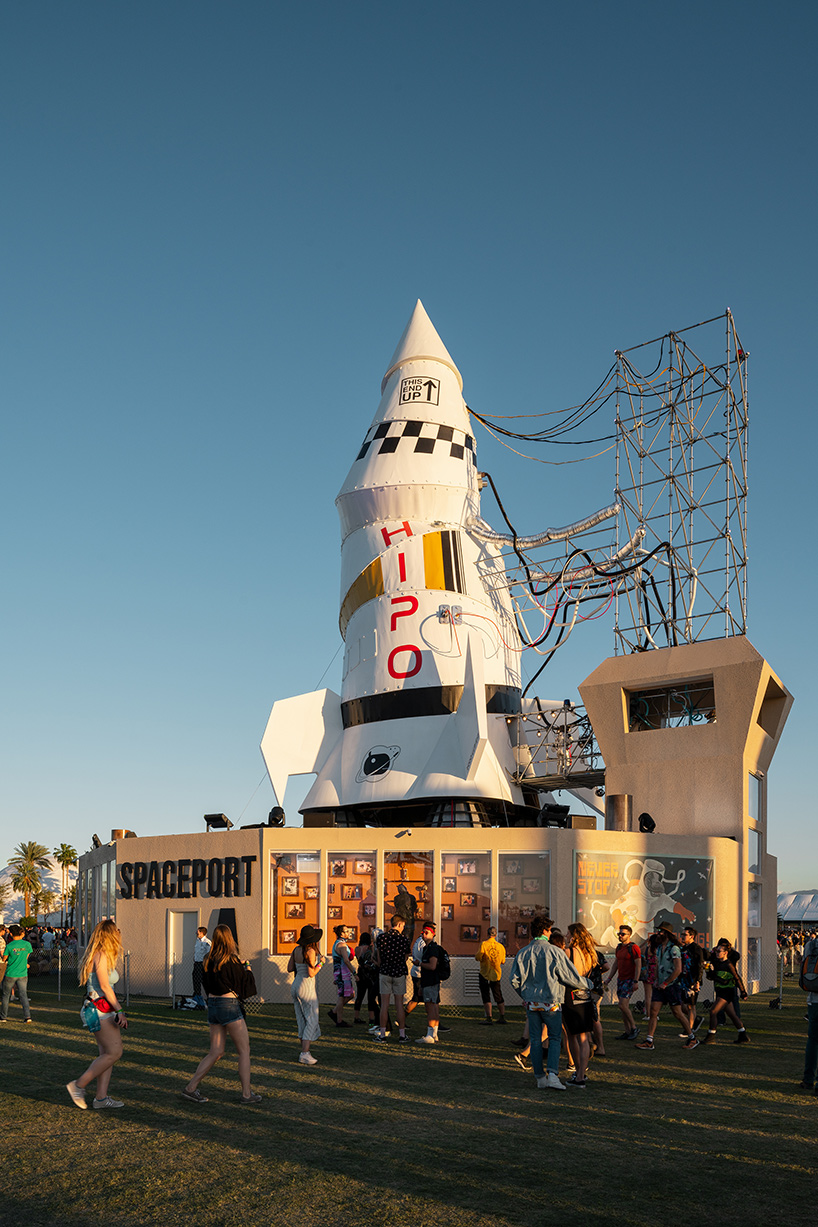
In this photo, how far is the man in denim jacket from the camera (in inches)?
419

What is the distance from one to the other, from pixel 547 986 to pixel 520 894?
11071mm

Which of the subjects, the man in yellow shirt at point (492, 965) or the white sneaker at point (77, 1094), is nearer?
the white sneaker at point (77, 1094)

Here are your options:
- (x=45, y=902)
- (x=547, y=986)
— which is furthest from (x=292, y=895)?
(x=45, y=902)

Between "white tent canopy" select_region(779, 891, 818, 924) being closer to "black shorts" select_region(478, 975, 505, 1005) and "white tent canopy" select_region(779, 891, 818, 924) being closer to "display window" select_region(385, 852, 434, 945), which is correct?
"display window" select_region(385, 852, 434, 945)

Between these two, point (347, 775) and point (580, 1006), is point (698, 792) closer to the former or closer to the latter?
point (347, 775)

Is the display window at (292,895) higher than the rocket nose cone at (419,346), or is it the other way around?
the rocket nose cone at (419,346)

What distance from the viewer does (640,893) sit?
2234 cm

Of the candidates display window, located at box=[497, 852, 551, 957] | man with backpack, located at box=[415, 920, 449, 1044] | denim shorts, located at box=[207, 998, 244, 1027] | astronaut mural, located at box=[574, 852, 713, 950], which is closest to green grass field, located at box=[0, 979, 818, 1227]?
denim shorts, located at box=[207, 998, 244, 1027]

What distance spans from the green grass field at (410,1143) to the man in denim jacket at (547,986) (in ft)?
1.29

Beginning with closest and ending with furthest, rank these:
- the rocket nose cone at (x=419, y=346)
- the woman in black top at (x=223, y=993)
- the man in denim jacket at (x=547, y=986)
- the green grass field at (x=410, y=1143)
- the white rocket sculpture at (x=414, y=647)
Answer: the green grass field at (x=410, y=1143) → the woman in black top at (x=223, y=993) → the man in denim jacket at (x=547, y=986) → the white rocket sculpture at (x=414, y=647) → the rocket nose cone at (x=419, y=346)

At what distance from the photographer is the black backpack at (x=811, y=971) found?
35.6ft

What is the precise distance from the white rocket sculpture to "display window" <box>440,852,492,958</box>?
401 centimetres

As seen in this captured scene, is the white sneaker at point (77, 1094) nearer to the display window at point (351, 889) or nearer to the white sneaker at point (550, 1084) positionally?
the white sneaker at point (550, 1084)

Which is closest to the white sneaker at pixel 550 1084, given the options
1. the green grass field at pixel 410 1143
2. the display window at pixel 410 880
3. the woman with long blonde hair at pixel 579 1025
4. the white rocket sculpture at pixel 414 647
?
the green grass field at pixel 410 1143
